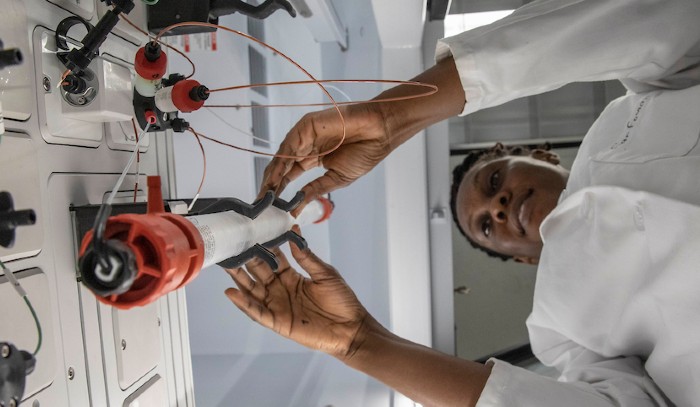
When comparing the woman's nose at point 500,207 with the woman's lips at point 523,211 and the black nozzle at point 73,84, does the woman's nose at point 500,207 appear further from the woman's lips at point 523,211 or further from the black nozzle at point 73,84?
the black nozzle at point 73,84

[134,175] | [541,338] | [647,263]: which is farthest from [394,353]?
[134,175]

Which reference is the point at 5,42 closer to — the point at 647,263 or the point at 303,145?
the point at 303,145

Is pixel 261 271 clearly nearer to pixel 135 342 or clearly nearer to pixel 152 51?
pixel 135 342

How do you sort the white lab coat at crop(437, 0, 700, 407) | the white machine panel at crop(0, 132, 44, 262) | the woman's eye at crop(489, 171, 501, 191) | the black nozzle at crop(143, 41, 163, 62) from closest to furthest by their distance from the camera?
the white machine panel at crop(0, 132, 44, 262), the black nozzle at crop(143, 41, 163, 62), the white lab coat at crop(437, 0, 700, 407), the woman's eye at crop(489, 171, 501, 191)

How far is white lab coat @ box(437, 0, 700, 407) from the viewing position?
0.92 meters

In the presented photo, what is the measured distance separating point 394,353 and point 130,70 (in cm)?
83

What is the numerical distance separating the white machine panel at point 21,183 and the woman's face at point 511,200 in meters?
1.28

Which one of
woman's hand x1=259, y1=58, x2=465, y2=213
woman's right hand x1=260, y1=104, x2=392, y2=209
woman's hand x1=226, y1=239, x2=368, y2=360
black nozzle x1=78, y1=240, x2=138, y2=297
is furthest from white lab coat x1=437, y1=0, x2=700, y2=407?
black nozzle x1=78, y1=240, x2=138, y2=297

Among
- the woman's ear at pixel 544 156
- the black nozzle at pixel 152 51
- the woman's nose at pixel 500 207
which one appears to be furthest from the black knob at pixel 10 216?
the woman's ear at pixel 544 156

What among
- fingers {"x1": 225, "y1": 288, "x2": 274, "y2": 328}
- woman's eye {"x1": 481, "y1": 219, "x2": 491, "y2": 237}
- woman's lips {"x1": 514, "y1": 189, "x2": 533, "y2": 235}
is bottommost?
fingers {"x1": 225, "y1": 288, "x2": 274, "y2": 328}

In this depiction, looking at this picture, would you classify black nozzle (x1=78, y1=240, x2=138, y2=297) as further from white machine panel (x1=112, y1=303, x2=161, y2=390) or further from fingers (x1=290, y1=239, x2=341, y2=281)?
fingers (x1=290, y1=239, x2=341, y2=281)

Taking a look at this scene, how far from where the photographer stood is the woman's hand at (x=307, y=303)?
3.60 feet

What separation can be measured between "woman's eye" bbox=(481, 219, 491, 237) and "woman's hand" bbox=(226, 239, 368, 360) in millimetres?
673

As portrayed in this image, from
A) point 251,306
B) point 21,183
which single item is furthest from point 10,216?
point 251,306
